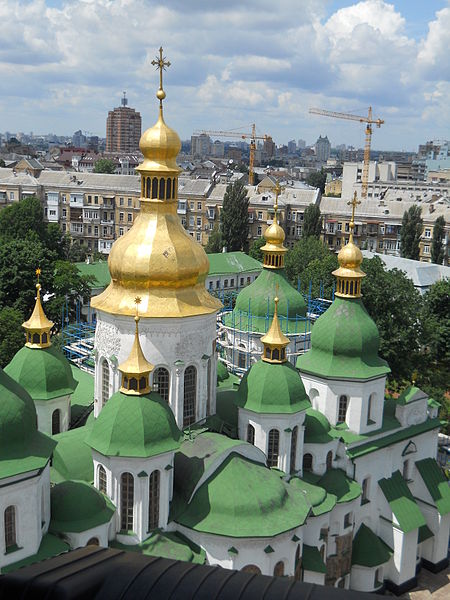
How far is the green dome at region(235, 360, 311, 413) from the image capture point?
2159 cm

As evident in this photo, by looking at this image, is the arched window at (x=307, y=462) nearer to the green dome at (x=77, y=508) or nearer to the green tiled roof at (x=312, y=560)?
the green tiled roof at (x=312, y=560)

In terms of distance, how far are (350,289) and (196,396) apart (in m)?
7.87

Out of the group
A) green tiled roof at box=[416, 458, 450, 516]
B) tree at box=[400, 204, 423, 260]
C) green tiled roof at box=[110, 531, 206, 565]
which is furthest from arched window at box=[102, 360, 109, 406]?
tree at box=[400, 204, 423, 260]

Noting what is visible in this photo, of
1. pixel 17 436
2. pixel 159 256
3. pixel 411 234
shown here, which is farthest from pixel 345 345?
pixel 411 234

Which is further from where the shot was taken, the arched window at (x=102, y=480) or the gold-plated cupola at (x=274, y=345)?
the gold-plated cupola at (x=274, y=345)

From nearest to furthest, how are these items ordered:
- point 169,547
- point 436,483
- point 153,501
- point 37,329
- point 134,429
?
1. point 134,429
2. point 169,547
3. point 153,501
4. point 37,329
5. point 436,483

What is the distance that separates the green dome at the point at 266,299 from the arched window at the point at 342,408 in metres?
8.59

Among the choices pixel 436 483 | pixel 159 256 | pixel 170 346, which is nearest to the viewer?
pixel 159 256

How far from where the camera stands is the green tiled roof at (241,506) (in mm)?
18531

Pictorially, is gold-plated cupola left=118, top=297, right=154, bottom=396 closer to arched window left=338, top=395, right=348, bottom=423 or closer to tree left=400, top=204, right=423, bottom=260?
arched window left=338, top=395, right=348, bottom=423

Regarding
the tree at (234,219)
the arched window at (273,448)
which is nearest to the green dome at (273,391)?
the arched window at (273,448)

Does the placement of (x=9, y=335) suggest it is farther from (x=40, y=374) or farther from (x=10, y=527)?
(x=10, y=527)

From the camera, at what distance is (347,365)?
2523 centimetres

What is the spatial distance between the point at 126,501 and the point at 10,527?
10.7 ft
